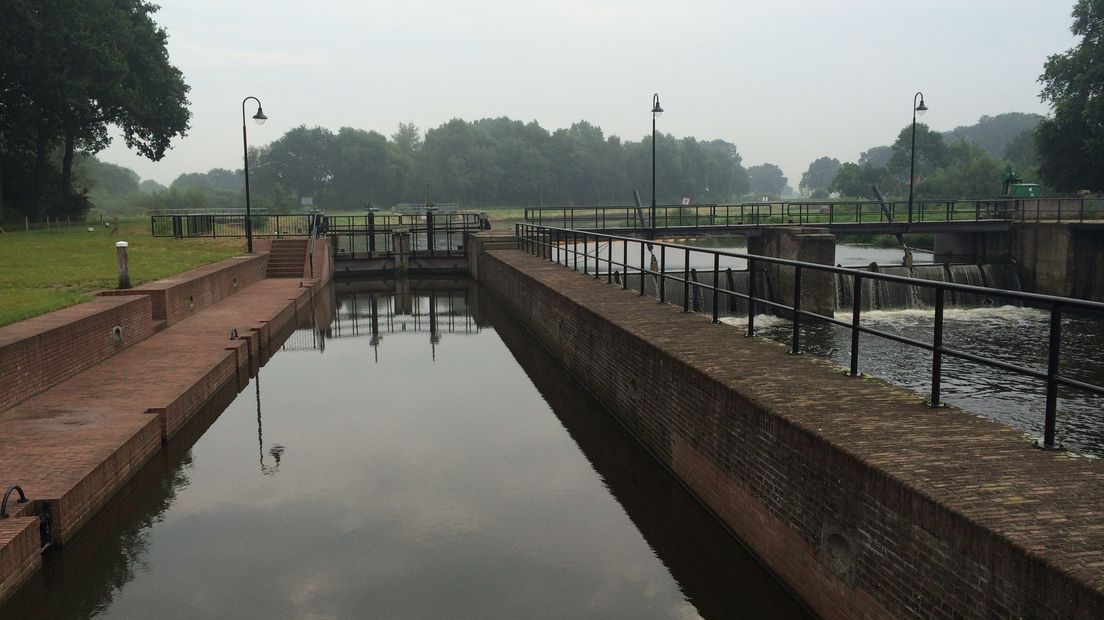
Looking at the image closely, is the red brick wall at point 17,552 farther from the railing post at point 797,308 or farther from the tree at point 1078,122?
the tree at point 1078,122

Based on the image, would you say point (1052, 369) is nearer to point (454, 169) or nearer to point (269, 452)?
point (269, 452)

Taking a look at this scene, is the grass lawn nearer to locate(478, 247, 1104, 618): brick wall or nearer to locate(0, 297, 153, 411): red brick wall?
locate(0, 297, 153, 411): red brick wall

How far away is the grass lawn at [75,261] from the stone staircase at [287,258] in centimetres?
120

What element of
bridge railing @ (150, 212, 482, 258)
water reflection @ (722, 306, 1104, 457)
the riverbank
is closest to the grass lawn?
the riverbank

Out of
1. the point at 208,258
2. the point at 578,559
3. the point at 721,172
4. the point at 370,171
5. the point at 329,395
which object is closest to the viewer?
the point at 578,559

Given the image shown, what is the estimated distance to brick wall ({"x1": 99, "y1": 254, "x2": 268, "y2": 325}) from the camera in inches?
650

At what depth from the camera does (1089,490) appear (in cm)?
A: 459

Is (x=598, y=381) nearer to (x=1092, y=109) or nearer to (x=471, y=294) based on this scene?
(x=471, y=294)

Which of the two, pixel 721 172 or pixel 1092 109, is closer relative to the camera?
pixel 1092 109

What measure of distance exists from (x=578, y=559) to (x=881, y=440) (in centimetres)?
275

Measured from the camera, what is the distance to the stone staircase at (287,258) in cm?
2934

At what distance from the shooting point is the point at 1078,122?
4694cm

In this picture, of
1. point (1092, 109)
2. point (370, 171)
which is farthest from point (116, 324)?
point (370, 171)

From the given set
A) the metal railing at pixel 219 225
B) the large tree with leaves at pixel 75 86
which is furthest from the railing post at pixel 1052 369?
the large tree with leaves at pixel 75 86
